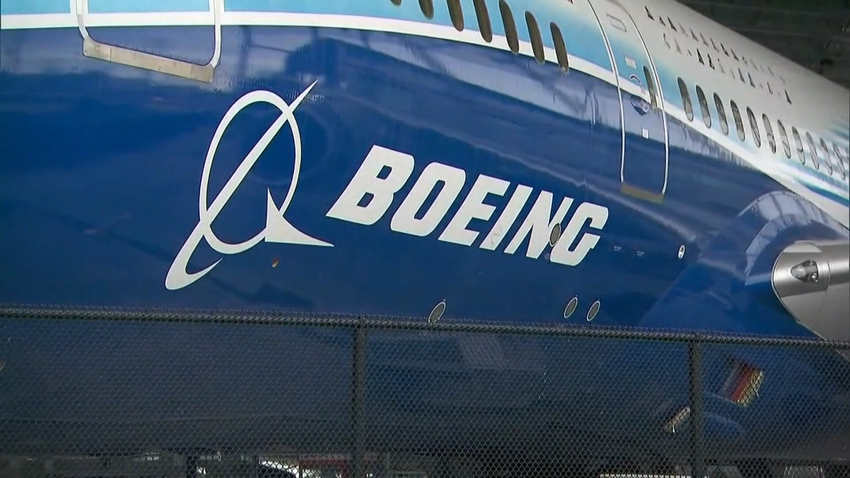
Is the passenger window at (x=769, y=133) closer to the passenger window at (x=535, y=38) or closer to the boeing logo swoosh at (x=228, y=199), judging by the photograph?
the passenger window at (x=535, y=38)

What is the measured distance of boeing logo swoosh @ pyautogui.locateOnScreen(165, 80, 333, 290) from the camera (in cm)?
564

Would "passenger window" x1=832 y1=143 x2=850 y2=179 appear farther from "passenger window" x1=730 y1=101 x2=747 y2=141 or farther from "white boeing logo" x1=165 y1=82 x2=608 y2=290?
"white boeing logo" x1=165 y1=82 x2=608 y2=290

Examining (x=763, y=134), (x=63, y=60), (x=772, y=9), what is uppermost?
(x=772, y=9)

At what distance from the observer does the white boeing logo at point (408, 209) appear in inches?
224

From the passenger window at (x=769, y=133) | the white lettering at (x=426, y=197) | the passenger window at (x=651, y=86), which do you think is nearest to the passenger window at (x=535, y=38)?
the white lettering at (x=426, y=197)

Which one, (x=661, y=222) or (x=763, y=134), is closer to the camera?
(x=661, y=222)

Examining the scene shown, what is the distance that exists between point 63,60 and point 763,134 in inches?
262

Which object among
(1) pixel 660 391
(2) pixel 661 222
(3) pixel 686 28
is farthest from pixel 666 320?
(3) pixel 686 28

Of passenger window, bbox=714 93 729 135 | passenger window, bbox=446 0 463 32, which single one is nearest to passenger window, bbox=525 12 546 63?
passenger window, bbox=446 0 463 32

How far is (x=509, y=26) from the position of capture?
7.16 meters

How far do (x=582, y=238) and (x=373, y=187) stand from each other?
6.06ft

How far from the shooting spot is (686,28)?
9.76m

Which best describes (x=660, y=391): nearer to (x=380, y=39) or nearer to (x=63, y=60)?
(x=380, y=39)

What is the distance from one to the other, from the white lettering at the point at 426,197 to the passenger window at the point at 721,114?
3.49 metres
